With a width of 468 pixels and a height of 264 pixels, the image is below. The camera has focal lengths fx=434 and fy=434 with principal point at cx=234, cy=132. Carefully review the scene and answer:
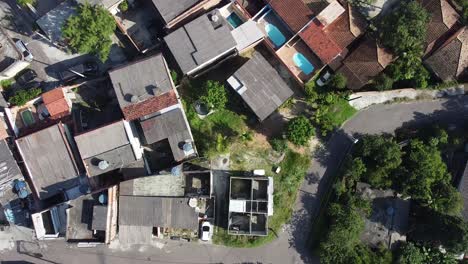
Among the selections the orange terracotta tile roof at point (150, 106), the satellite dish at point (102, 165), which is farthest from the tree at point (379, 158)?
the satellite dish at point (102, 165)

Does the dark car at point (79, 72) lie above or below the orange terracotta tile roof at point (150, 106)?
above

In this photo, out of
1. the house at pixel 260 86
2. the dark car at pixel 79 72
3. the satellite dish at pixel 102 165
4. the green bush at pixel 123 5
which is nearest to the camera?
the satellite dish at pixel 102 165

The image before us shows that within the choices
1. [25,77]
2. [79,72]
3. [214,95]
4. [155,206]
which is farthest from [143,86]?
[25,77]

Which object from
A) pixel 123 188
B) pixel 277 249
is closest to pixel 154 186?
pixel 123 188

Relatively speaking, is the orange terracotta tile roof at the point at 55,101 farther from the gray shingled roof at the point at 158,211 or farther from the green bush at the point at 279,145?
the green bush at the point at 279,145

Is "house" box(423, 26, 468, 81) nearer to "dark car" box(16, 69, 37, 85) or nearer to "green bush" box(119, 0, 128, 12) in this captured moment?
"green bush" box(119, 0, 128, 12)

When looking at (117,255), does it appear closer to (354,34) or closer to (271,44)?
(271,44)

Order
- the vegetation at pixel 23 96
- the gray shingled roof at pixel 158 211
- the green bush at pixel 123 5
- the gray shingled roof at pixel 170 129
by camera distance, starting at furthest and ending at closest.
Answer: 1. the green bush at pixel 123 5
2. the vegetation at pixel 23 96
3. the gray shingled roof at pixel 170 129
4. the gray shingled roof at pixel 158 211
